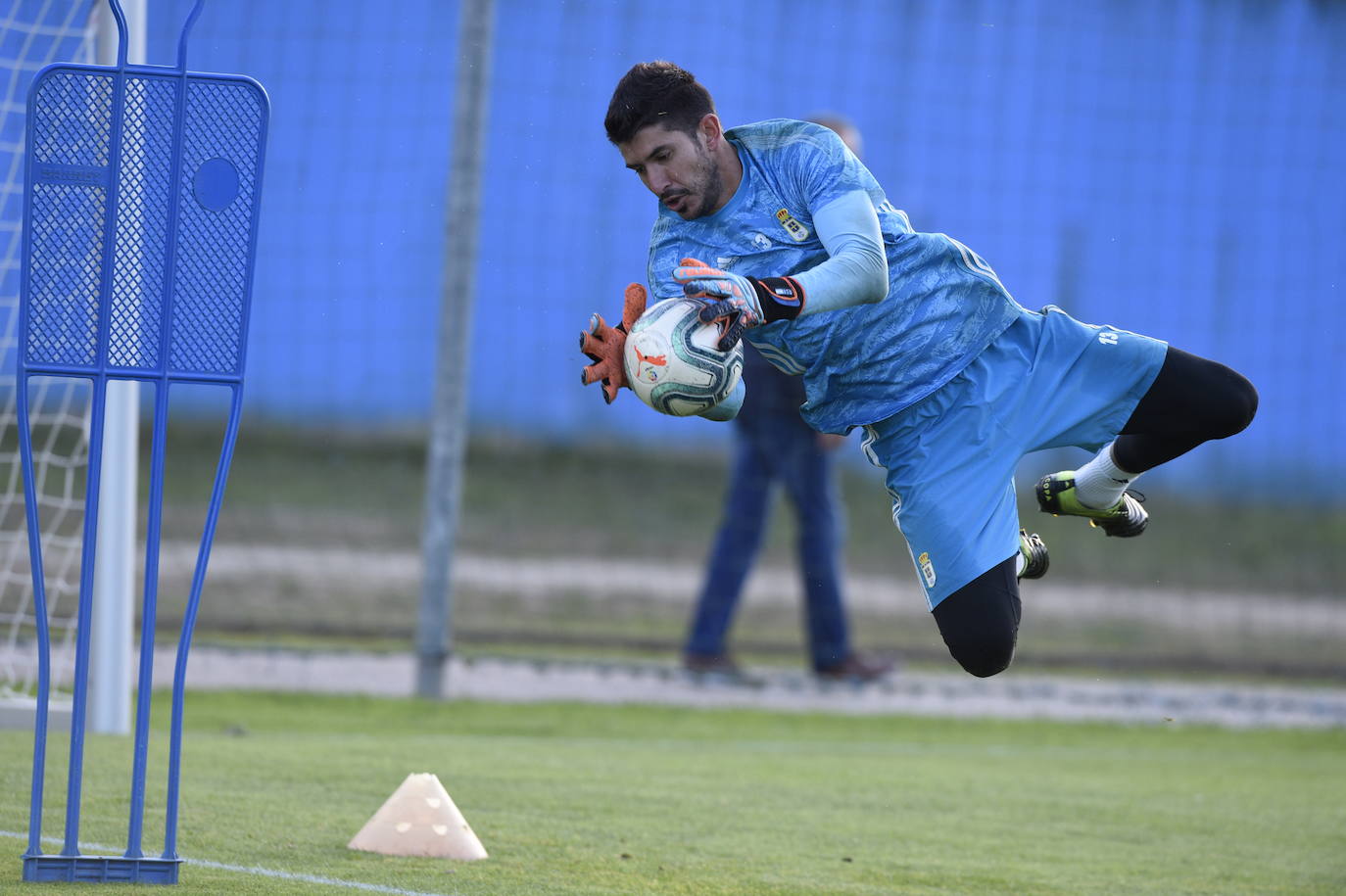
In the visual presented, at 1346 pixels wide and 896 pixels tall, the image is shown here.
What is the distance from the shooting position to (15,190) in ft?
23.4

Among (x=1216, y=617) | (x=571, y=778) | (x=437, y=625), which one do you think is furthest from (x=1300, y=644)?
(x=571, y=778)

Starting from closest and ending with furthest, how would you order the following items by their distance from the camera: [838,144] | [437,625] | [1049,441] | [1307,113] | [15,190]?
[838,144] → [1049,441] → [15,190] → [437,625] → [1307,113]

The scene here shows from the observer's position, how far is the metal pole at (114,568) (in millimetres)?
6312

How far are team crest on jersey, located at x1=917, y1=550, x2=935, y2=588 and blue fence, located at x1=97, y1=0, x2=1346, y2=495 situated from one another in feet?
20.9

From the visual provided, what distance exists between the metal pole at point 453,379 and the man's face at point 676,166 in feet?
14.4

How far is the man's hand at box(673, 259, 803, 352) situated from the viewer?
379 centimetres

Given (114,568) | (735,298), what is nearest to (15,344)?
(114,568)

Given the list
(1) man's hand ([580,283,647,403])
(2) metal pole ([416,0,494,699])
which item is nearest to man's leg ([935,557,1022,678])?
(1) man's hand ([580,283,647,403])

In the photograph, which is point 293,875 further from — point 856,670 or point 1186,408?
point 856,670

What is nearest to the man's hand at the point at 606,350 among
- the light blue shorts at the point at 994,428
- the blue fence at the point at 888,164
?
the light blue shorts at the point at 994,428

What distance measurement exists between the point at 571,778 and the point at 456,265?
3.64 m

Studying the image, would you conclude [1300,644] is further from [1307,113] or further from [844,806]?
[844,806]

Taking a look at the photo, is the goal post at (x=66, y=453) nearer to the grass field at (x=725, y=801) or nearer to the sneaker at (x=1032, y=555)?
the grass field at (x=725, y=801)

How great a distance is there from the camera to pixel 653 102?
167 inches
